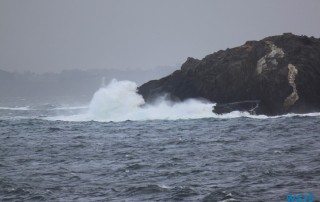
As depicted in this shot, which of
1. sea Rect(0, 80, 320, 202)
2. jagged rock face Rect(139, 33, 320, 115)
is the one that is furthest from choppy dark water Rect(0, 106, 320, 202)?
jagged rock face Rect(139, 33, 320, 115)

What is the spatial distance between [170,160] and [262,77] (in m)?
27.1

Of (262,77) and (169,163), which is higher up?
(262,77)

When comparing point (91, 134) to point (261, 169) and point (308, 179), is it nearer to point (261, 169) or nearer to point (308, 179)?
point (261, 169)

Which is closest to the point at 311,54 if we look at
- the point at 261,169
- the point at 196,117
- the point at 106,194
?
the point at 196,117

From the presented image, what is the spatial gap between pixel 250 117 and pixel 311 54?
10.3m

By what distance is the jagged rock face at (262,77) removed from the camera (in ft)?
174

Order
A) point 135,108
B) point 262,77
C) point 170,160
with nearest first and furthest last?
point 170,160 < point 262,77 < point 135,108

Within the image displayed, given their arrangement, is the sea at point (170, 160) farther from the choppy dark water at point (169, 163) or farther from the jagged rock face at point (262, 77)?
the jagged rock face at point (262, 77)

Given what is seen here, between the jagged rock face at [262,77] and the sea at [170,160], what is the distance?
258 centimetres

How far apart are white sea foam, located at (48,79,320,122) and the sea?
114 inches

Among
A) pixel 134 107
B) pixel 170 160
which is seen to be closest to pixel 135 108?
pixel 134 107

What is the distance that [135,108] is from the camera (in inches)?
2594

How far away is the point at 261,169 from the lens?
1013 inches

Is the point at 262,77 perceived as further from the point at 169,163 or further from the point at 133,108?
the point at 169,163
